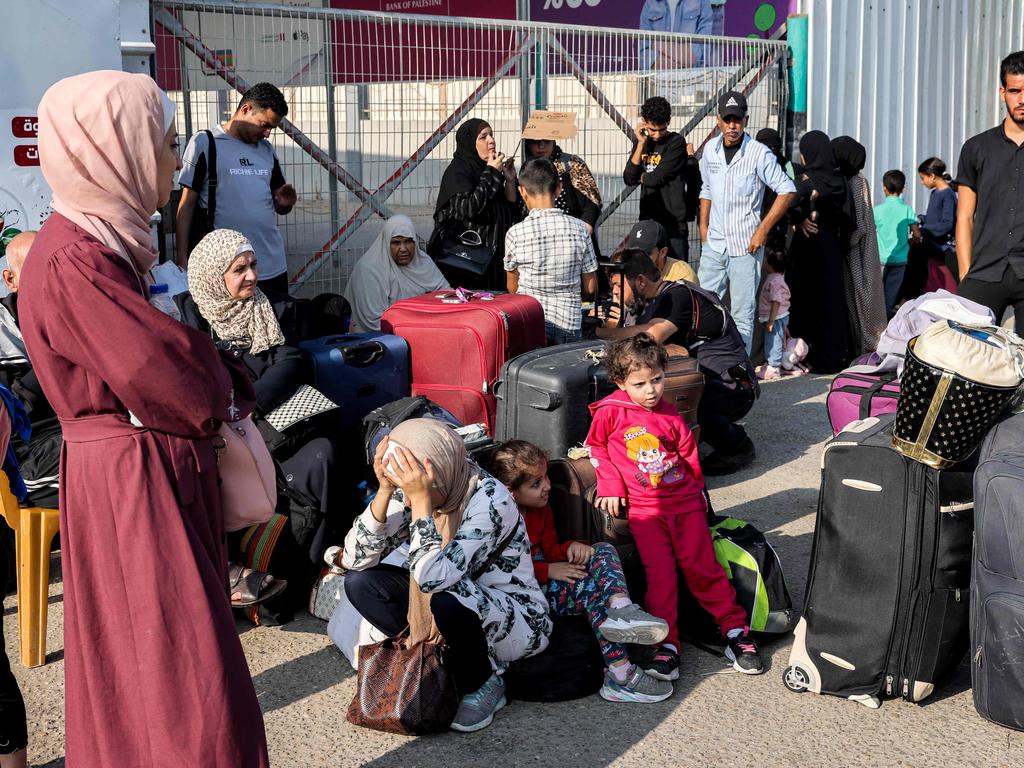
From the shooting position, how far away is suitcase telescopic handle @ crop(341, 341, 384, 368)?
4.97 m

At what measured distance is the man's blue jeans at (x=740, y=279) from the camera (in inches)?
310

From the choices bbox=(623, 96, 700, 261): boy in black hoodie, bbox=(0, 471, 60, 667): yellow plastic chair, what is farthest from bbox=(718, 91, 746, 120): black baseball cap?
bbox=(0, 471, 60, 667): yellow plastic chair

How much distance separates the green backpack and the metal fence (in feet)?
11.2

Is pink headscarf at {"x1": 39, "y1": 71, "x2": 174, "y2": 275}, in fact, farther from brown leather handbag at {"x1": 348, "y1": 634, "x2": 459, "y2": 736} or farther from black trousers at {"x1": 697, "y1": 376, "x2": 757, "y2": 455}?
black trousers at {"x1": 697, "y1": 376, "x2": 757, "y2": 455}

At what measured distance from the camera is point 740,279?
7945 millimetres

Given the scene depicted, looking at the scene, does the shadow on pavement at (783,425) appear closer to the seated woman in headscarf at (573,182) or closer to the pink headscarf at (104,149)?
the seated woman in headscarf at (573,182)

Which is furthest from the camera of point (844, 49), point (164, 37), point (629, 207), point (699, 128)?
point (844, 49)

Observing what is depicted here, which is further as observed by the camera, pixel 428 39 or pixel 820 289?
pixel 820 289

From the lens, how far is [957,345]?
330cm

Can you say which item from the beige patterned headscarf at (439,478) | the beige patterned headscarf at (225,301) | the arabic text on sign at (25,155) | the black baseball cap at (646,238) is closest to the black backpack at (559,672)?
the beige patterned headscarf at (439,478)

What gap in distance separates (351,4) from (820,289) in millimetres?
9430

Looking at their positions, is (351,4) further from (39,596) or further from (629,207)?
(39,596)

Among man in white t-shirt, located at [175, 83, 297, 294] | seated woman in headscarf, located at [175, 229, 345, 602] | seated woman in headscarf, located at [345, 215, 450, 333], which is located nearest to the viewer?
seated woman in headscarf, located at [175, 229, 345, 602]

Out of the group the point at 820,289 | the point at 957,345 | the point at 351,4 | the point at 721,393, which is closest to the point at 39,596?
the point at 957,345
